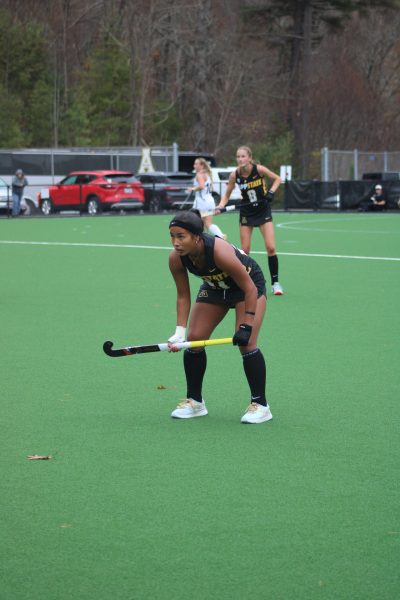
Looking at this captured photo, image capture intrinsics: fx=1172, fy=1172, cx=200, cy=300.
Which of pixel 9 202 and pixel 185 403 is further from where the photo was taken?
pixel 9 202

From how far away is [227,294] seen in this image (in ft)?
23.6

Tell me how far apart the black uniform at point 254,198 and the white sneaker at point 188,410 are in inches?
279

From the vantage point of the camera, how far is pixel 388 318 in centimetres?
1232

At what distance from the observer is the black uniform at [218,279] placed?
6.83m

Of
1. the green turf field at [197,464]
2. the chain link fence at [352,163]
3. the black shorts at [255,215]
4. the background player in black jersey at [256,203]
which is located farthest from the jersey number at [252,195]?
the chain link fence at [352,163]

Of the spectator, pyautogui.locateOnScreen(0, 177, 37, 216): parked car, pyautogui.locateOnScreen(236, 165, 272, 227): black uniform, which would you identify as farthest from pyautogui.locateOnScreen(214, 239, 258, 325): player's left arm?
the spectator

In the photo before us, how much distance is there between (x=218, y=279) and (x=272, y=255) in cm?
727

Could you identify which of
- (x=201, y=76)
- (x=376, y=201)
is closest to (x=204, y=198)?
(x=376, y=201)

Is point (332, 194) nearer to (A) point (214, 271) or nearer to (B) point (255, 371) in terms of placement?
(B) point (255, 371)

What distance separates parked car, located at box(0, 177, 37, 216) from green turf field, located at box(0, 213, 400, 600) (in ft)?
86.2

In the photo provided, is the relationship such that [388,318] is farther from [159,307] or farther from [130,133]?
[130,133]

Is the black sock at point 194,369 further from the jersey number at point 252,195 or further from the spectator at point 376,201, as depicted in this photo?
the spectator at point 376,201

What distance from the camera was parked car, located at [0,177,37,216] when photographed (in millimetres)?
39088

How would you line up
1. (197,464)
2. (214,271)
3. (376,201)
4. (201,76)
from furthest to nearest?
(201,76)
(376,201)
(214,271)
(197,464)
